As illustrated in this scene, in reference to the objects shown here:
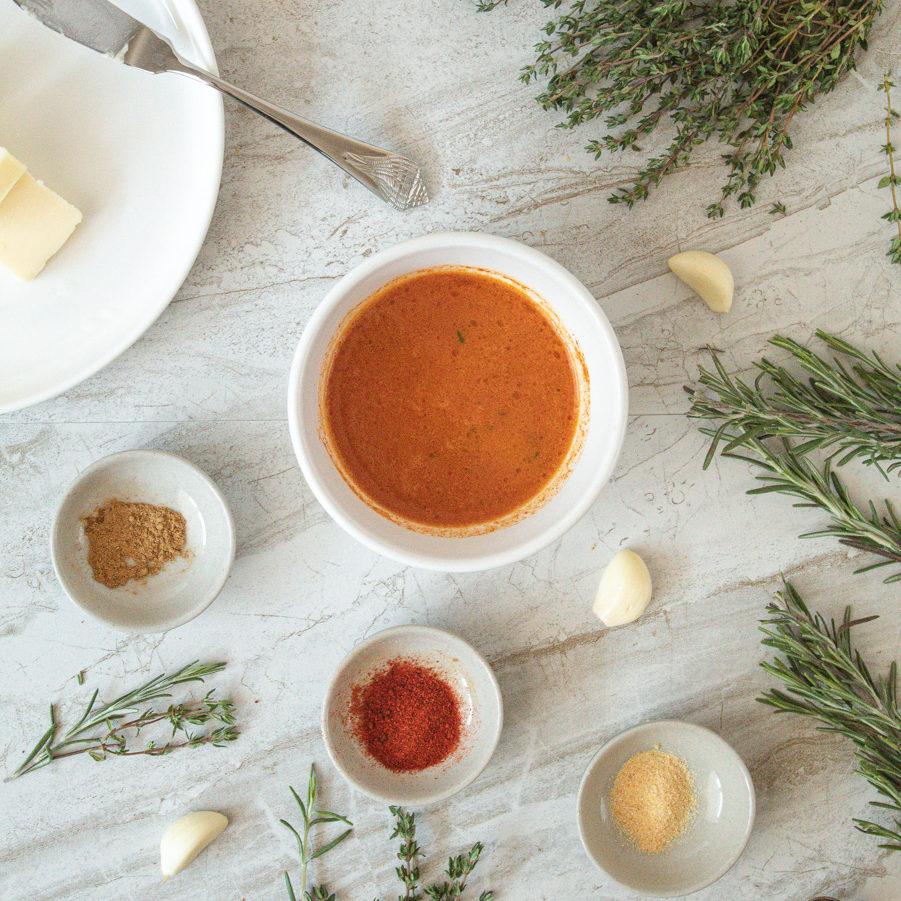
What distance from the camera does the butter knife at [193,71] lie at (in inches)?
48.3

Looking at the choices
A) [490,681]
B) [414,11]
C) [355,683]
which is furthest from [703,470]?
[414,11]

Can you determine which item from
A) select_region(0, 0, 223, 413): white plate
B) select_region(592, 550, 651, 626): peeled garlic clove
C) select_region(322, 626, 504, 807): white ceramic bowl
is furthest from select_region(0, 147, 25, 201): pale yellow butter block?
select_region(592, 550, 651, 626): peeled garlic clove

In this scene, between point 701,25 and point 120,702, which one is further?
point 120,702

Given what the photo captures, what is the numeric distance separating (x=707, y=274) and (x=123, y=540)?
1.30 m

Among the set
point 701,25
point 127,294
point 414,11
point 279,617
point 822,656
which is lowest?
point 822,656

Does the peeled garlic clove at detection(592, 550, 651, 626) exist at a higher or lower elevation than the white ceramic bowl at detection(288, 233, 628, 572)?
lower

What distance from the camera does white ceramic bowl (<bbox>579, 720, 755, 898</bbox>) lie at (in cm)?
146

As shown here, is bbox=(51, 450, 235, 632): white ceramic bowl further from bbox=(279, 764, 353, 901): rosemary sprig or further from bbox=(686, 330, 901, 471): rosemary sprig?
bbox=(686, 330, 901, 471): rosemary sprig

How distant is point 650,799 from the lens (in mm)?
1504

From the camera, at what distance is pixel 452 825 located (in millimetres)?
1558

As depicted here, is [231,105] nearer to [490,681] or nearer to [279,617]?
[279,617]

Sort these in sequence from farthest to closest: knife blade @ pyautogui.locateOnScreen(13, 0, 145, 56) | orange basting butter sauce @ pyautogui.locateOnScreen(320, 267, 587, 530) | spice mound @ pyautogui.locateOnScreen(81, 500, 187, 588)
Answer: spice mound @ pyautogui.locateOnScreen(81, 500, 187, 588)
orange basting butter sauce @ pyautogui.locateOnScreen(320, 267, 587, 530)
knife blade @ pyautogui.locateOnScreen(13, 0, 145, 56)

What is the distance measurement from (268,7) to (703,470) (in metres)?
1.28

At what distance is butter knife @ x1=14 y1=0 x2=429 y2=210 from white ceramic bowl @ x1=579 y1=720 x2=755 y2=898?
A: 1208mm
